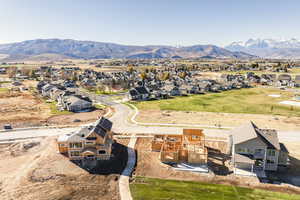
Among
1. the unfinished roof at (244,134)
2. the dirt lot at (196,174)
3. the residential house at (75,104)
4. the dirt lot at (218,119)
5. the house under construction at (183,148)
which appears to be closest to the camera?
the dirt lot at (196,174)

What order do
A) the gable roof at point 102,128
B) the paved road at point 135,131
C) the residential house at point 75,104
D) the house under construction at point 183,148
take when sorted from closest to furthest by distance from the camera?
the house under construction at point 183,148 < the gable roof at point 102,128 < the paved road at point 135,131 < the residential house at point 75,104

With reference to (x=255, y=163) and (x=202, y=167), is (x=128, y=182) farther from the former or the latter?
(x=255, y=163)

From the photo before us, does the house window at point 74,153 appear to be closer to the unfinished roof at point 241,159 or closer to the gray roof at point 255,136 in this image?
the unfinished roof at point 241,159

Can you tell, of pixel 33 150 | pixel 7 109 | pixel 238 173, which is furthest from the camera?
pixel 7 109

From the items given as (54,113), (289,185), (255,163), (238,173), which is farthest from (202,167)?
(54,113)

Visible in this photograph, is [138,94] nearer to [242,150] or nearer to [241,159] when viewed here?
[242,150]

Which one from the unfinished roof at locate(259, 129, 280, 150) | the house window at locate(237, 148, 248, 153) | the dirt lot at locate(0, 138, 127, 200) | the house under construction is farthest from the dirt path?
the unfinished roof at locate(259, 129, 280, 150)

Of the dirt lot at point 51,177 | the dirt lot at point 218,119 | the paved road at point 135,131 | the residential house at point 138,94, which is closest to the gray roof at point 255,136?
the paved road at point 135,131

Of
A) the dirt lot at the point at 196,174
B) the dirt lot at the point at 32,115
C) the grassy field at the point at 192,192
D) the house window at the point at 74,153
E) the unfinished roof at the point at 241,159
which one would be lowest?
the grassy field at the point at 192,192
